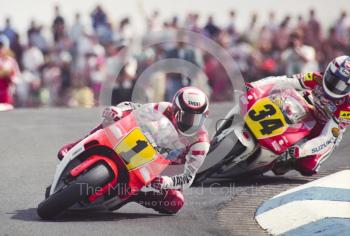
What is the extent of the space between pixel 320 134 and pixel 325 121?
0.60 feet

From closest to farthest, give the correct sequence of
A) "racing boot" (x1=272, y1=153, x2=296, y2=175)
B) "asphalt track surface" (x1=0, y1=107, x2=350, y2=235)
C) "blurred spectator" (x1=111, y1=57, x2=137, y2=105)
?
"asphalt track surface" (x1=0, y1=107, x2=350, y2=235) → "racing boot" (x1=272, y1=153, x2=296, y2=175) → "blurred spectator" (x1=111, y1=57, x2=137, y2=105)

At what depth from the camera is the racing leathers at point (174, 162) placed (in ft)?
29.1

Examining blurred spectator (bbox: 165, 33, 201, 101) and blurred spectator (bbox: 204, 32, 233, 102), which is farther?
blurred spectator (bbox: 204, 32, 233, 102)

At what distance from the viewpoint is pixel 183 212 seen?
9.41 meters

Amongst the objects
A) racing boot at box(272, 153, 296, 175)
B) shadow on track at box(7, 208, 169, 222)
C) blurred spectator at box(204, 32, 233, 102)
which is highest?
shadow on track at box(7, 208, 169, 222)

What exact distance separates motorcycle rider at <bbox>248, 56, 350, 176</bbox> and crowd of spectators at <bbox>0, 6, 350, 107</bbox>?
23.7 ft

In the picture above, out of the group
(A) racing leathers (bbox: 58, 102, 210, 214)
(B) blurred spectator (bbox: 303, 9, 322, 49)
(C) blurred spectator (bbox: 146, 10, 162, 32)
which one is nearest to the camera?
(A) racing leathers (bbox: 58, 102, 210, 214)

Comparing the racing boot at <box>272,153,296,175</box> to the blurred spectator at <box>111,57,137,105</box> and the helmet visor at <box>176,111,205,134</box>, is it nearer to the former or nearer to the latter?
the helmet visor at <box>176,111,205,134</box>

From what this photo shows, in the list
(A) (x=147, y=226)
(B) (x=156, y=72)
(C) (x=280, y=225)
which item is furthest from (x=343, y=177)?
(B) (x=156, y=72)

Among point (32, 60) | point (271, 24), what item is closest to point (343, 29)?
point (271, 24)

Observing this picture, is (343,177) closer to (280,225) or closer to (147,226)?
(280,225)

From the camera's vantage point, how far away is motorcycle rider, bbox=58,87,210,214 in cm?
889

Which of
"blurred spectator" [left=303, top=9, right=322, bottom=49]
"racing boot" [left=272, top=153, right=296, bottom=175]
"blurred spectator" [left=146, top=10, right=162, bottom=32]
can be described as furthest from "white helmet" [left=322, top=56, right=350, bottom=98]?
"blurred spectator" [left=303, top=9, right=322, bottom=49]

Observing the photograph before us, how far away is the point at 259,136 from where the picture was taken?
11.0 metres
